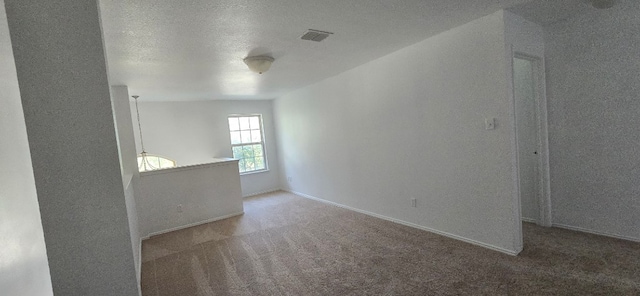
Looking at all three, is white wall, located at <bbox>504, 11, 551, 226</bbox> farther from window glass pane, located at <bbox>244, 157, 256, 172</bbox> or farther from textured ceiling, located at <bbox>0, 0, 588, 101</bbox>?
window glass pane, located at <bbox>244, 157, 256, 172</bbox>

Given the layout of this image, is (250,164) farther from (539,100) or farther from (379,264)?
(539,100)

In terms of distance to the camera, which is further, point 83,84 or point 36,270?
point 83,84

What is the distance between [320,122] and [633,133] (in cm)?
375

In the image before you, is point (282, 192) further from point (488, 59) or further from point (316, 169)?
point (488, 59)

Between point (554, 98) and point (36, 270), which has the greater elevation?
point (554, 98)

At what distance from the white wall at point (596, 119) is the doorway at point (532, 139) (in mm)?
95

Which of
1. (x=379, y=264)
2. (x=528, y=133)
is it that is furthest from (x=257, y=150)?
(x=528, y=133)

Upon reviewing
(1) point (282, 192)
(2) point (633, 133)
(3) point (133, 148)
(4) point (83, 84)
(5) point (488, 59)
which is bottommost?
(1) point (282, 192)

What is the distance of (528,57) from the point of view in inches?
107

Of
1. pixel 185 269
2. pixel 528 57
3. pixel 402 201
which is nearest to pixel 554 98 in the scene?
pixel 528 57

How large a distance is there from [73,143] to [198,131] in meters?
4.65

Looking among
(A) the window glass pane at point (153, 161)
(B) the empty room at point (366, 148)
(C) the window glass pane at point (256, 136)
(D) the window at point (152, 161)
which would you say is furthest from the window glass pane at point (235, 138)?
(B) the empty room at point (366, 148)

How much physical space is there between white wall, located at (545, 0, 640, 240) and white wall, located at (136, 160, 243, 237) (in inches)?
172

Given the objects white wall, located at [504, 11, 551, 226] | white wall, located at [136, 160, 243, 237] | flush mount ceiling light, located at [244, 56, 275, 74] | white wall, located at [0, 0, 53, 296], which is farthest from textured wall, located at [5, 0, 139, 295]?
white wall, located at [504, 11, 551, 226]
